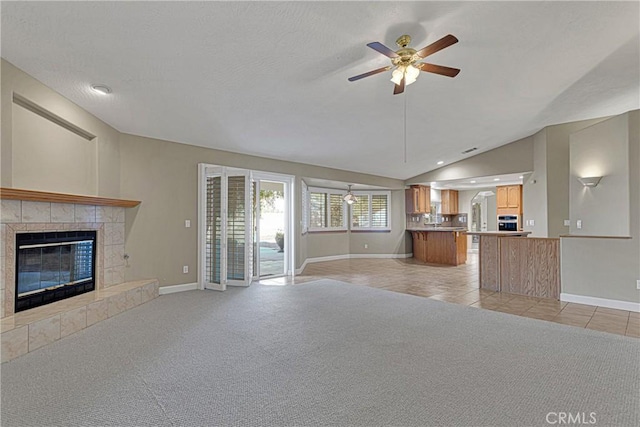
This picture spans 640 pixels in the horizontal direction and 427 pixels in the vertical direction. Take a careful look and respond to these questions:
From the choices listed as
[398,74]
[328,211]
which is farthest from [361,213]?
[398,74]

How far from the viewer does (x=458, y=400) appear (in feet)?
6.89

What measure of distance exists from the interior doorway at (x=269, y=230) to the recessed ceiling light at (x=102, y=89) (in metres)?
2.98

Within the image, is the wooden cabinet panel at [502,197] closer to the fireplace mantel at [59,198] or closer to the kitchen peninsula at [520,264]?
the kitchen peninsula at [520,264]

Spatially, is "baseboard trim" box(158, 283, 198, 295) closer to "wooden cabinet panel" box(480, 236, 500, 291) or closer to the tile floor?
the tile floor

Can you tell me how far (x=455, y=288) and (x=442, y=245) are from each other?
3337mm

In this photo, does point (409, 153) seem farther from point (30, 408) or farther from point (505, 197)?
point (30, 408)

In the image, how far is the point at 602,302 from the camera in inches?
177

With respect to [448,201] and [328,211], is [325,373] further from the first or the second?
[448,201]

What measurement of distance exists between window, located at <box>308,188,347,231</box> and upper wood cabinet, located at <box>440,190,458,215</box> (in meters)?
3.66

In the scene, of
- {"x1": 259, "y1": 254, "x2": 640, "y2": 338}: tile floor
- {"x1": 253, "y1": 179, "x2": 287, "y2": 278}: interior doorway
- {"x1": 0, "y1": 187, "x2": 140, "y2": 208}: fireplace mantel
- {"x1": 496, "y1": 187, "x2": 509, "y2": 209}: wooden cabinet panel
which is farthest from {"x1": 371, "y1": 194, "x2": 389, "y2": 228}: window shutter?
{"x1": 0, "y1": 187, "x2": 140, "y2": 208}: fireplace mantel

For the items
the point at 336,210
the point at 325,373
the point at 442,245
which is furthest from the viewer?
the point at 336,210

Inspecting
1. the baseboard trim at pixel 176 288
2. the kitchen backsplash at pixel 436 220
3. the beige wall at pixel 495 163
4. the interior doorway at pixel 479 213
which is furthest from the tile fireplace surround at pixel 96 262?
the interior doorway at pixel 479 213

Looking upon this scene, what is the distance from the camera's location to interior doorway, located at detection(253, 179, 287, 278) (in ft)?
20.4

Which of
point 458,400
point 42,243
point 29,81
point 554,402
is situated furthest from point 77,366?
point 554,402
